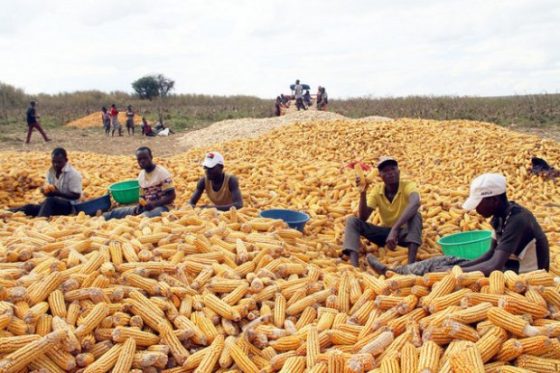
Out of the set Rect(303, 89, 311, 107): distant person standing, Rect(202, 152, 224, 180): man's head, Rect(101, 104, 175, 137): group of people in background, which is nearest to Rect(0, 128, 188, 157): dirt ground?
Rect(101, 104, 175, 137): group of people in background

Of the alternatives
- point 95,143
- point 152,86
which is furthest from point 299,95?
point 152,86

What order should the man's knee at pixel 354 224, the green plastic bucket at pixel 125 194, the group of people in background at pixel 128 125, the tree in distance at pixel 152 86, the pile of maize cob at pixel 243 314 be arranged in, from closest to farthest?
the pile of maize cob at pixel 243 314 < the man's knee at pixel 354 224 < the green plastic bucket at pixel 125 194 < the group of people in background at pixel 128 125 < the tree in distance at pixel 152 86

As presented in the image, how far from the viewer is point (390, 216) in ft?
19.1

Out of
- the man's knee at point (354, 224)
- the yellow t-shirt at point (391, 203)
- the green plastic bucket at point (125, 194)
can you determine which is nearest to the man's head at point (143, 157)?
the green plastic bucket at point (125, 194)

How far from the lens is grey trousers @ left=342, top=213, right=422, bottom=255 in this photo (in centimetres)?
559

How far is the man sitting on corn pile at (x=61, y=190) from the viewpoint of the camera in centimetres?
719

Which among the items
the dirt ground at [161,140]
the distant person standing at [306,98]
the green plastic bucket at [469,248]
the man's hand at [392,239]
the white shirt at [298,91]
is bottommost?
the green plastic bucket at [469,248]

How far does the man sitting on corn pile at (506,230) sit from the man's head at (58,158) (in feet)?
18.3

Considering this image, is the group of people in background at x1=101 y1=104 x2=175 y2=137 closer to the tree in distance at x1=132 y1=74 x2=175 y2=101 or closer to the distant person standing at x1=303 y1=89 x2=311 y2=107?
the distant person standing at x1=303 y1=89 x2=311 y2=107

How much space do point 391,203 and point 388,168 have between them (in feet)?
1.69

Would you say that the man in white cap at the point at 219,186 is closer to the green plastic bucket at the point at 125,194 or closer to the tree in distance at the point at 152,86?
the green plastic bucket at the point at 125,194

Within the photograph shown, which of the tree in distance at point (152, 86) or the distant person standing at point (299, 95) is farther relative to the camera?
the tree in distance at point (152, 86)

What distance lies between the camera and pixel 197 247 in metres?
4.35

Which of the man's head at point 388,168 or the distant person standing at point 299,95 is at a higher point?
the distant person standing at point 299,95
